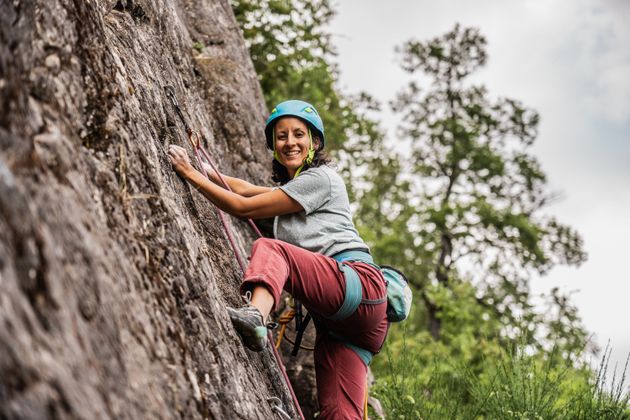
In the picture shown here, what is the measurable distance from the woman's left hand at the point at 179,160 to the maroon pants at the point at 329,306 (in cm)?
60

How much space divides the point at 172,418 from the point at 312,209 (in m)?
1.99

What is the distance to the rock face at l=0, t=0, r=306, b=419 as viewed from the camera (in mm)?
1579

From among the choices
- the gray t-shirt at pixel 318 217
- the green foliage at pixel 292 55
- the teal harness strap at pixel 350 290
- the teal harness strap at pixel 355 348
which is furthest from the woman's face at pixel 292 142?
the green foliage at pixel 292 55

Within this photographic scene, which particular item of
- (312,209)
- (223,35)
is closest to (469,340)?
(223,35)

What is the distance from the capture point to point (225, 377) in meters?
2.62

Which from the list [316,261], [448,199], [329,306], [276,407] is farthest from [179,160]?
[448,199]

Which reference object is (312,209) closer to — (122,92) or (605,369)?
(122,92)

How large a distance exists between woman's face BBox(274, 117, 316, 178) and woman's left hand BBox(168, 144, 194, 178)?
94 centimetres

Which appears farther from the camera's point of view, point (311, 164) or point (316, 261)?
point (311, 164)

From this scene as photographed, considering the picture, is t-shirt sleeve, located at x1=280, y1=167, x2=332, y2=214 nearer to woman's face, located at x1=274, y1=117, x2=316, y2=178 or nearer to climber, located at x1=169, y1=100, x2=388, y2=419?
climber, located at x1=169, y1=100, x2=388, y2=419

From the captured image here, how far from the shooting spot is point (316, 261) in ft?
11.4

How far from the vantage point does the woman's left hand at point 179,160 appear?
134 inches

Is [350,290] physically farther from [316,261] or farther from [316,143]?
[316,143]

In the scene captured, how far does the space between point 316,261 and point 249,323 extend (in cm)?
65
